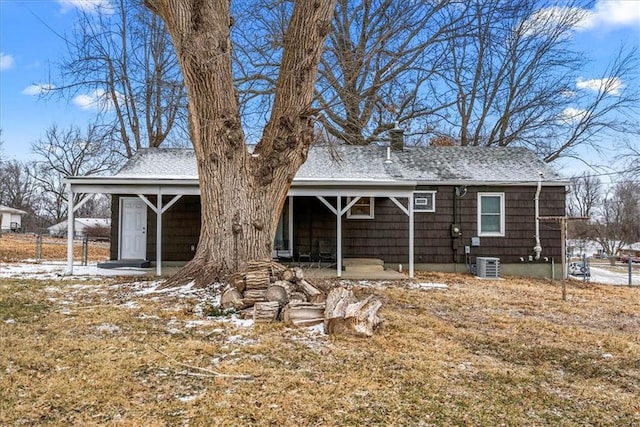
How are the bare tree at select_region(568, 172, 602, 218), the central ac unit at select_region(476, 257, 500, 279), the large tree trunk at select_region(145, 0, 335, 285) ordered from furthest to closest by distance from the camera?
the bare tree at select_region(568, 172, 602, 218), the central ac unit at select_region(476, 257, 500, 279), the large tree trunk at select_region(145, 0, 335, 285)

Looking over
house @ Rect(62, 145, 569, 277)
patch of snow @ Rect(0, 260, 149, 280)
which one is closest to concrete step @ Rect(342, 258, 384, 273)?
house @ Rect(62, 145, 569, 277)

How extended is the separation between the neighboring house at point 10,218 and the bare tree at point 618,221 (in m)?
51.9

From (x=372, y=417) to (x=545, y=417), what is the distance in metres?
1.19

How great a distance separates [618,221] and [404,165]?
36.3 meters

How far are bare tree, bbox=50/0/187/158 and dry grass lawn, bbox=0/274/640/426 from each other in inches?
416

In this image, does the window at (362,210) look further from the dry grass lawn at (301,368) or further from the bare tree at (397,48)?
the dry grass lawn at (301,368)

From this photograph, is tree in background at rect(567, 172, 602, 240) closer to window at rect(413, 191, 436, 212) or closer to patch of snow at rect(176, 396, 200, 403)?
window at rect(413, 191, 436, 212)

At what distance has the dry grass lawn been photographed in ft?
9.57

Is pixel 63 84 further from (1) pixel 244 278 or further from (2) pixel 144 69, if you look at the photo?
(1) pixel 244 278

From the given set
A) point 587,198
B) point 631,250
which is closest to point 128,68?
point 631,250

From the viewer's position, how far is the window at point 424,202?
1204 centimetres

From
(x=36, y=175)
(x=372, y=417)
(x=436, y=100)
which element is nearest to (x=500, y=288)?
(x=372, y=417)

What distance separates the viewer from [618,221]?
39.5m

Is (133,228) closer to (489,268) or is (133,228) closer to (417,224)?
(417,224)
